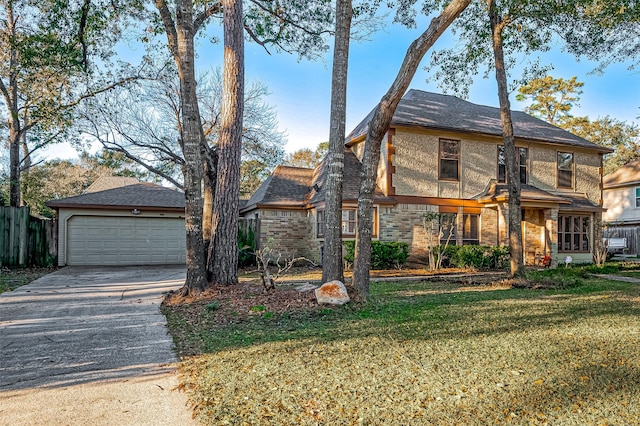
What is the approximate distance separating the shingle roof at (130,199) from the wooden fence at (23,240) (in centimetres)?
97

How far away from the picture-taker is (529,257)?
595 inches

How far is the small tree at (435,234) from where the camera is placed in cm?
1264

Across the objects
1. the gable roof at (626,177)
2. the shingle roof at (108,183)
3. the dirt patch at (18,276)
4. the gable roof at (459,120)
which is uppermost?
the gable roof at (459,120)

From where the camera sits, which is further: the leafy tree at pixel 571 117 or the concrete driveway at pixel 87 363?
the leafy tree at pixel 571 117

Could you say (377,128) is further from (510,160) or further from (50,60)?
(50,60)

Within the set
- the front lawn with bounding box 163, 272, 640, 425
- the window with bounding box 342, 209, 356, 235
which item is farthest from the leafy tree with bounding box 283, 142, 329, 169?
the front lawn with bounding box 163, 272, 640, 425

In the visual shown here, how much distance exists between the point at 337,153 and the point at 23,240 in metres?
11.7

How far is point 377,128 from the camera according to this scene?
6.36 metres

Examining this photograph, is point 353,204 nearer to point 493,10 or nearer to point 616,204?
point 493,10

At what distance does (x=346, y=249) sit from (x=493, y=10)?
7410 millimetres

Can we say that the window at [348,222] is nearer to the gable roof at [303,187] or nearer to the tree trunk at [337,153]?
the gable roof at [303,187]

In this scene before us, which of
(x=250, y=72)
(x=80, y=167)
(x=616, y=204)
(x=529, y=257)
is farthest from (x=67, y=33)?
(x=616, y=204)

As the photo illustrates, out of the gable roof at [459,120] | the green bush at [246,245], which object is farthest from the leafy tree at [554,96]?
the green bush at [246,245]

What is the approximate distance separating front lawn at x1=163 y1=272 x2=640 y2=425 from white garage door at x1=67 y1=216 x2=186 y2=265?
9.80 metres
